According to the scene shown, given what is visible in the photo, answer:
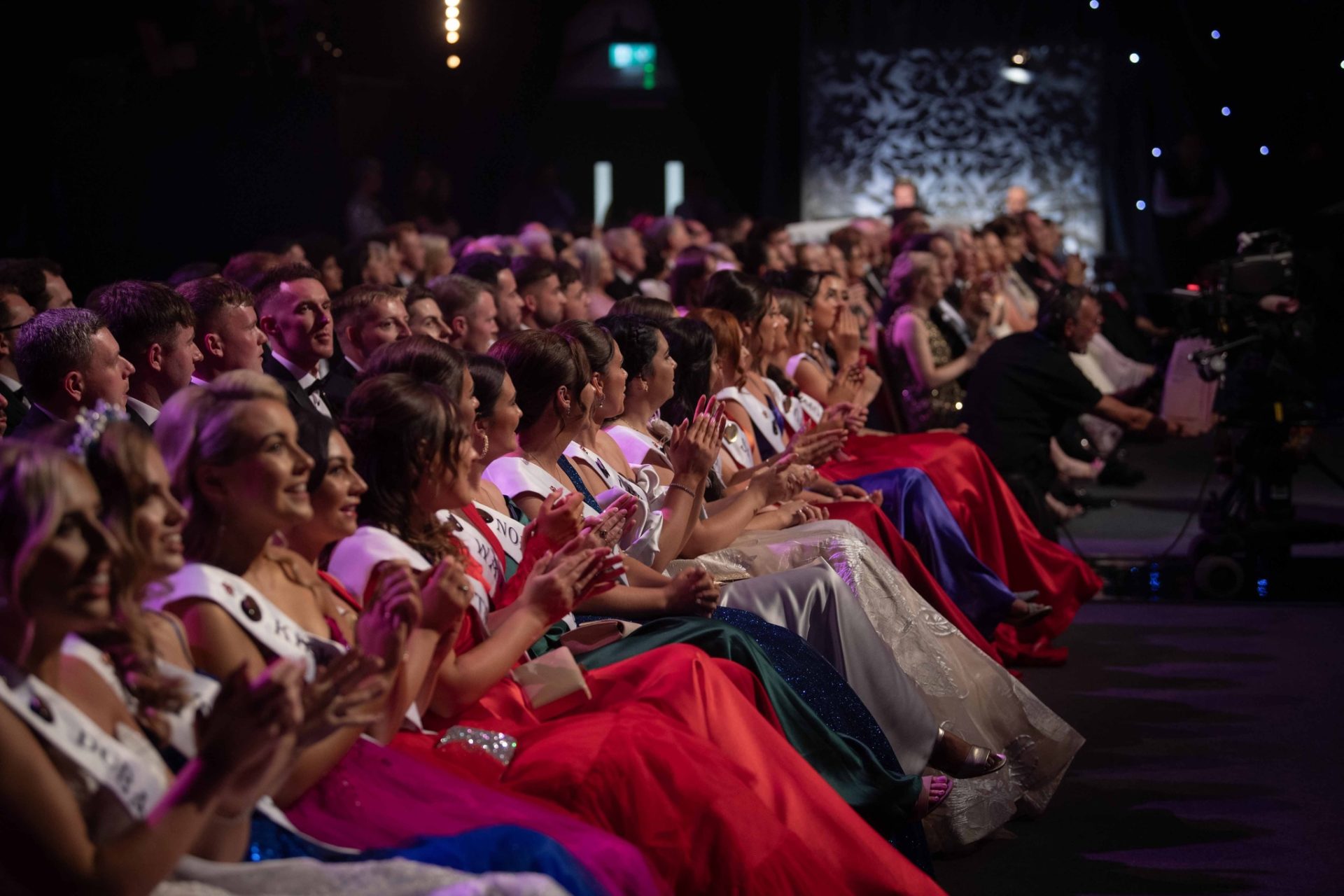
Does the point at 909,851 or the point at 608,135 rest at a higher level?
the point at 608,135

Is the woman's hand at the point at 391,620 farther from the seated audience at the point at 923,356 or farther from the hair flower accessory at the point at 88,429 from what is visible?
the seated audience at the point at 923,356

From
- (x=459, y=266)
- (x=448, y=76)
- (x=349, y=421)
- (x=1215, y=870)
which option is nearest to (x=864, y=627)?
(x=1215, y=870)

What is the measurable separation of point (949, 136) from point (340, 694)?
1376cm

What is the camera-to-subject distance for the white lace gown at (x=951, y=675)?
12.8 ft

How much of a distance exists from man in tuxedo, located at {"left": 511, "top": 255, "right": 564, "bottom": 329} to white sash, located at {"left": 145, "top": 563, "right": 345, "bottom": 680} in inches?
164

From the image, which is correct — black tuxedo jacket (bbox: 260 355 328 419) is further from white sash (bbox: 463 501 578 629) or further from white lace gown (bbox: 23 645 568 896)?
white lace gown (bbox: 23 645 568 896)

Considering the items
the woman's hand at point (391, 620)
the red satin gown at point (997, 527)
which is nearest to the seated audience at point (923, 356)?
the red satin gown at point (997, 527)

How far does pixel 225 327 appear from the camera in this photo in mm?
4320

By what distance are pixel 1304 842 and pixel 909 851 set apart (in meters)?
1.00

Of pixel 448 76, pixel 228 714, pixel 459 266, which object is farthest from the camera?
pixel 448 76

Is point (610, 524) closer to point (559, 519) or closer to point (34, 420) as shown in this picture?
point (559, 519)

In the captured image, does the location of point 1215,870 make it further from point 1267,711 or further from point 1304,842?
point 1267,711

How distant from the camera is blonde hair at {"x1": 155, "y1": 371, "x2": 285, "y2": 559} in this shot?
228 cm

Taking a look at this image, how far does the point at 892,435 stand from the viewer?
617 cm
